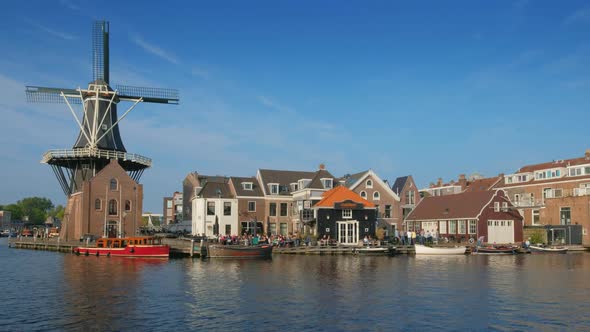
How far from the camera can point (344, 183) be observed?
238ft

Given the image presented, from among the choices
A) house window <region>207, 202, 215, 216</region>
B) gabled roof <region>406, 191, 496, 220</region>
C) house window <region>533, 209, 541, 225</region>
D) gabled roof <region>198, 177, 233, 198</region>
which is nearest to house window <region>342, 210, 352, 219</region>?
gabled roof <region>406, 191, 496, 220</region>

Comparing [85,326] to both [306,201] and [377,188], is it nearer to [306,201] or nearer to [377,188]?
[306,201]

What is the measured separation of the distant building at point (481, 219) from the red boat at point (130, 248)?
33.1 m

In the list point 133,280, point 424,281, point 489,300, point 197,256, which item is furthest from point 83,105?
point 489,300

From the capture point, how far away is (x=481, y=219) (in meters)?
65.4

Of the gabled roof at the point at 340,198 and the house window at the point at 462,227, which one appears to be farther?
the house window at the point at 462,227

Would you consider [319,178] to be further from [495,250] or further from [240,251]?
[495,250]

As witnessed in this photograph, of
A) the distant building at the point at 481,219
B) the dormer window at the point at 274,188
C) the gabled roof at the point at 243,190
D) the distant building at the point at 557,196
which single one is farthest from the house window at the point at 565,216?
the gabled roof at the point at 243,190

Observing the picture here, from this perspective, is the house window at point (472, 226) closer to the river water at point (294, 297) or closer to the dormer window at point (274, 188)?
the river water at point (294, 297)

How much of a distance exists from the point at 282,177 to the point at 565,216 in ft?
120

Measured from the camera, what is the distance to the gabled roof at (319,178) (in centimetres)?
6925

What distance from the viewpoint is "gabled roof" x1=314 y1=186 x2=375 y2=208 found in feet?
207

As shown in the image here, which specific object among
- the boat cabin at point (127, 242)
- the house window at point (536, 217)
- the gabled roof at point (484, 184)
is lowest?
the boat cabin at point (127, 242)

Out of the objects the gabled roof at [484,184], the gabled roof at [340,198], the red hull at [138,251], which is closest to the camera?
the red hull at [138,251]
